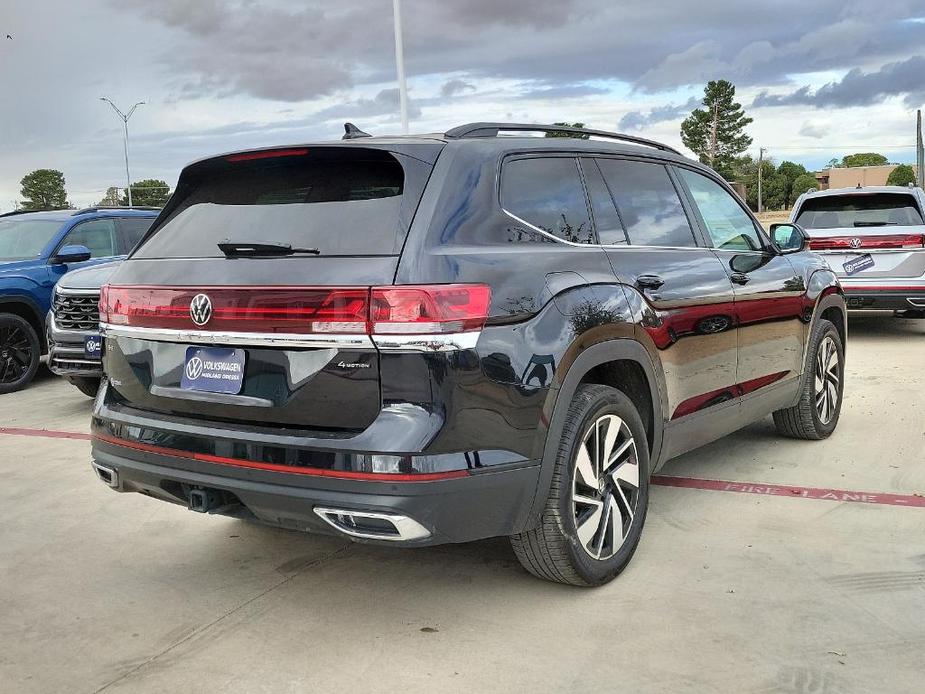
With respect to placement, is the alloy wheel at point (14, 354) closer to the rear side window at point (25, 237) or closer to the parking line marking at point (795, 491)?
the rear side window at point (25, 237)

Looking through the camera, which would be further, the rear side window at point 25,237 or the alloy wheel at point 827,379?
the rear side window at point 25,237

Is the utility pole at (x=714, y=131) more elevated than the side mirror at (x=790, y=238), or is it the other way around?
the utility pole at (x=714, y=131)

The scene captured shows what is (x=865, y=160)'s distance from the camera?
6407 inches

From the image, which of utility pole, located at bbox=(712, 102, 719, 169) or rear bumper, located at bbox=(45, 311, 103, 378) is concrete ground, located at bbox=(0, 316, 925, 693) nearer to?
rear bumper, located at bbox=(45, 311, 103, 378)

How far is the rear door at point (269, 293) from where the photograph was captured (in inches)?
116

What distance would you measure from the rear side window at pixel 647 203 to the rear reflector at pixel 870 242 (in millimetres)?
6626

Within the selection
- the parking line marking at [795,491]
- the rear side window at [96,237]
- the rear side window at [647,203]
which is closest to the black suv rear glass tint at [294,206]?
the rear side window at [647,203]

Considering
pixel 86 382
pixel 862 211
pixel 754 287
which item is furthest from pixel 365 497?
pixel 862 211

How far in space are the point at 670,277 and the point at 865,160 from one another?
580 ft

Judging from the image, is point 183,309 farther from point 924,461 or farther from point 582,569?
point 924,461

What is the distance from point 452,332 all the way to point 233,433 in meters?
0.86

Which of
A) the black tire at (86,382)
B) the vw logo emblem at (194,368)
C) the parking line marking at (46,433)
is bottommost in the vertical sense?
the parking line marking at (46,433)

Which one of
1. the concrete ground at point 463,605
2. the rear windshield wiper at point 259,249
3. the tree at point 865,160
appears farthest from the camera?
the tree at point 865,160

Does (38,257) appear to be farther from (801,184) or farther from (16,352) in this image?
(801,184)
